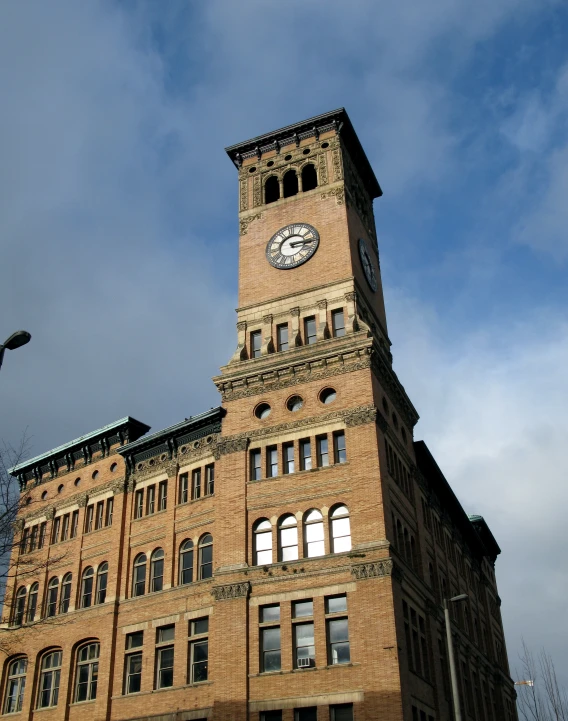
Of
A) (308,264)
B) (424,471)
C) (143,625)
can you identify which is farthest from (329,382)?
(143,625)

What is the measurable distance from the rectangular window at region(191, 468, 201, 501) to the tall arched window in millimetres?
4659

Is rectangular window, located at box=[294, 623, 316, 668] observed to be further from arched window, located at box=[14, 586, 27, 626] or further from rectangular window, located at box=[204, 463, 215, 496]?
Answer: arched window, located at box=[14, 586, 27, 626]

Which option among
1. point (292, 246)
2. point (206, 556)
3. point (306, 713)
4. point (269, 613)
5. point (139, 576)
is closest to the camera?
point (306, 713)

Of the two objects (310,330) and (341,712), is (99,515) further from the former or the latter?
(341,712)

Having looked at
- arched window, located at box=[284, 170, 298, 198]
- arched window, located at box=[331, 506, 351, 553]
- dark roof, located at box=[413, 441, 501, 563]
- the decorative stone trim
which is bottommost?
arched window, located at box=[331, 506, 351, 553]

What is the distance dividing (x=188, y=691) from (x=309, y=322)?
19.2 metres

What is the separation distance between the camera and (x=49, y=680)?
43.4 meters

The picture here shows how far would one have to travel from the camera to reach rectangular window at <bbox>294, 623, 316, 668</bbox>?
34500 millimetres

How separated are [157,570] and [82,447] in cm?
1072

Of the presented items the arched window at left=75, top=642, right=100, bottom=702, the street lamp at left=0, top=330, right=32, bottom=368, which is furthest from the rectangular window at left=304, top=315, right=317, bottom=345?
the street lamp at left=0, top=330, right=32, bottom=368

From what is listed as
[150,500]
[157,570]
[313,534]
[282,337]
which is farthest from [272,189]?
[157,570]

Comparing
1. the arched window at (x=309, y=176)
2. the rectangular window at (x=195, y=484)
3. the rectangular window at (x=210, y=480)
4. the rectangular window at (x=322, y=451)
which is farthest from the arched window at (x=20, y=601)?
the arched window at (x=309, y=176)

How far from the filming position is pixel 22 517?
51.7 meters

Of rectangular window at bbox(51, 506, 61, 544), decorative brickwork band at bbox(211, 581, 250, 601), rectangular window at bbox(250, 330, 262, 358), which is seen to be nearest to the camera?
decorative brickwork band at bbox(211, 581, 250, 601)
